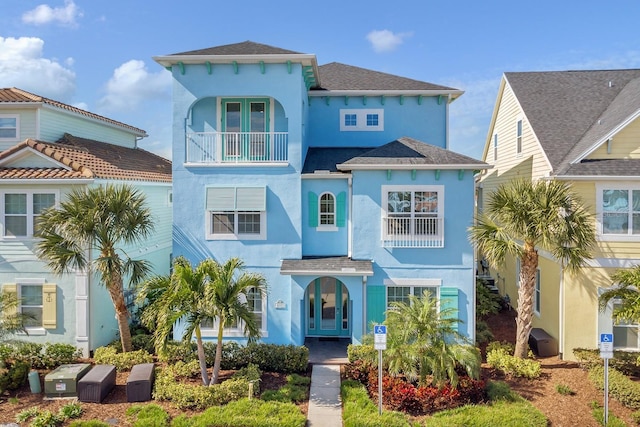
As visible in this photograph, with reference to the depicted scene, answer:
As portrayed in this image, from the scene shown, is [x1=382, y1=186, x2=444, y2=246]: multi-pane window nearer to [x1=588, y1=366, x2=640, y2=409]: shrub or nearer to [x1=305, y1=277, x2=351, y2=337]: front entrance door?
[x1=305, y1=277, x2=351, y2=337]: front entrance door

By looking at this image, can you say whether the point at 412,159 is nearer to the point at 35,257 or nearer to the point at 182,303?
the point at 182,303

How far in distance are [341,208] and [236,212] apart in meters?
3.79

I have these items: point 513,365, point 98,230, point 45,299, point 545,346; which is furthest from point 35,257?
point 545,346

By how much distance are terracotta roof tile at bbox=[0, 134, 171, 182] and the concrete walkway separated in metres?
10.1

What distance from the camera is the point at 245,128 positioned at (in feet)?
51.0

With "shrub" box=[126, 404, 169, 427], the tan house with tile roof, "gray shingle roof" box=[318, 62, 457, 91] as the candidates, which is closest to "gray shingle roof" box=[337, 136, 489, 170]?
"gray shingle roof" box=[318, 62, 457, 91]

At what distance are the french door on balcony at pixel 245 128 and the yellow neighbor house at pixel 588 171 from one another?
939cm

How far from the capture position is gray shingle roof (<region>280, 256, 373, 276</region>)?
1402 centimetres

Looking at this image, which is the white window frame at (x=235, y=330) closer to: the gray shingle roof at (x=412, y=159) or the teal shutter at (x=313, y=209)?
the teal shutter at (x=313, y=209)

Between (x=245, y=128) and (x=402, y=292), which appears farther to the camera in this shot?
(x=245, y=128)

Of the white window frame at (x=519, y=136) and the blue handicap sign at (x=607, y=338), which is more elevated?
the white window frame at (x=519, y=136)

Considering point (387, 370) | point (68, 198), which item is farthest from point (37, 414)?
point (387, 370)

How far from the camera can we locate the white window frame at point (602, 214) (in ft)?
45.2

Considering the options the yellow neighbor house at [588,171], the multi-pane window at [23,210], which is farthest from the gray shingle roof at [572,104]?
the multi-pane window at [23,210]
